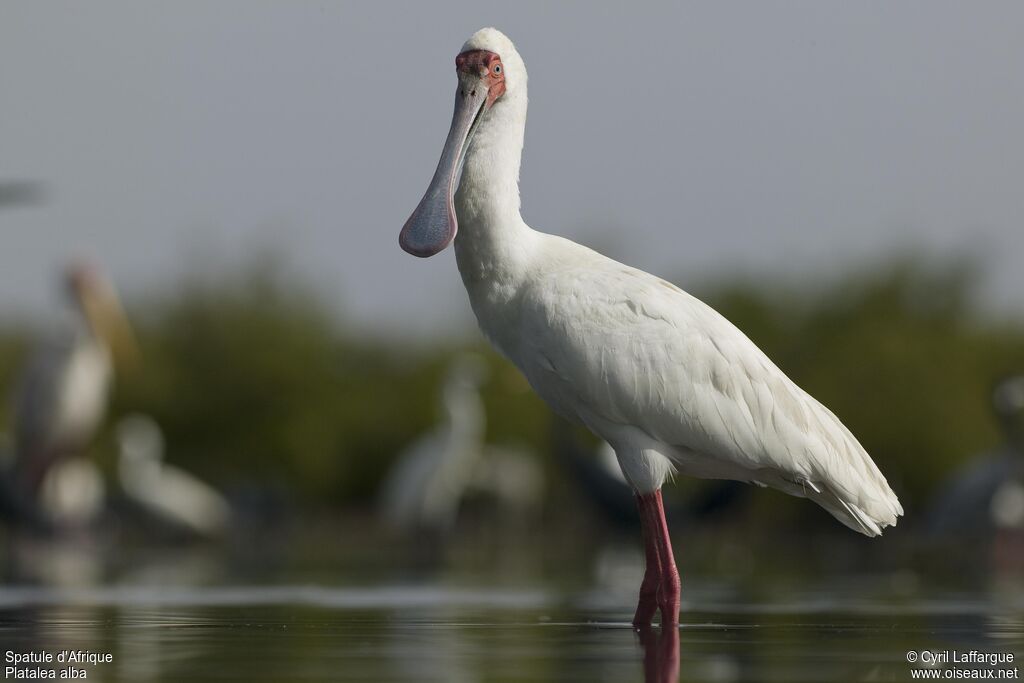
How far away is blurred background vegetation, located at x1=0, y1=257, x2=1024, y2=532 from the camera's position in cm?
2630

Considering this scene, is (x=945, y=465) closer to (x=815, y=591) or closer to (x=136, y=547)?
(x=136, y=547)

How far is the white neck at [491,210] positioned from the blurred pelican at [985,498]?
1367 cm

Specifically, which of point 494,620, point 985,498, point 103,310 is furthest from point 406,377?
point 494,620

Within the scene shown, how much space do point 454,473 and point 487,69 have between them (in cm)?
1620

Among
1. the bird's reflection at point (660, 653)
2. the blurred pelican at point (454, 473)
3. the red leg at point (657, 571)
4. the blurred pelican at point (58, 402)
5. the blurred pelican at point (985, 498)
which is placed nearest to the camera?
the bird's reflection at point (660, 653)

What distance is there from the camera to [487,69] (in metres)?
10.2

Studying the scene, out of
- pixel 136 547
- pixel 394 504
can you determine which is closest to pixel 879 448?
pixel 394 504

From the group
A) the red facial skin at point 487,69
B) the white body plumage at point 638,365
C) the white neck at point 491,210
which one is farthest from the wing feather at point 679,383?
the red facial skin at point 487,69

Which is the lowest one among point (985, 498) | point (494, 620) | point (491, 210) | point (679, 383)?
point (985, 498)

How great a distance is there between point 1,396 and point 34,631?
27842 mm

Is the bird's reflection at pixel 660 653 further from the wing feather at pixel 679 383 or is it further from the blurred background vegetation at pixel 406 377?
the blurred background vegetation at pixel 406 377

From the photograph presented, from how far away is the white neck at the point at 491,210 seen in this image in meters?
9.61

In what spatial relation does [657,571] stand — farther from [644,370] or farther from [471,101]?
[471,101]

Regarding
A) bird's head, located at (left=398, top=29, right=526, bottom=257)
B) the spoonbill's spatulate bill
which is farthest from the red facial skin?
the spoonbill's spatulate bill
